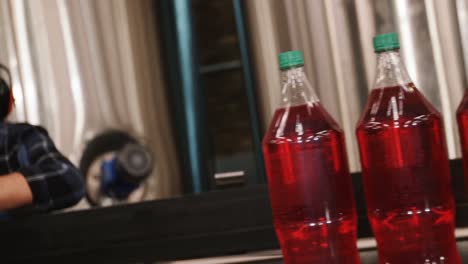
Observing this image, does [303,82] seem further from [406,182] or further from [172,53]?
[172,53]

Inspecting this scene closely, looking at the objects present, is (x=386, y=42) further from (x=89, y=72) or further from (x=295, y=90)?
(x=89, y=72)

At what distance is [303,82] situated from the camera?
1.16 meters

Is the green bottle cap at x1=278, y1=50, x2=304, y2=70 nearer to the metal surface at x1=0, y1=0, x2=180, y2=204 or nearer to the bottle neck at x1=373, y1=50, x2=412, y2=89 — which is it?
the bottle neck at x1=373, y1=50, x2=412, y2=89

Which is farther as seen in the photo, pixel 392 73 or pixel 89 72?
pixel 89 72

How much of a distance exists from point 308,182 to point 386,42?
21 centimetres

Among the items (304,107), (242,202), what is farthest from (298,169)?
(242,202)

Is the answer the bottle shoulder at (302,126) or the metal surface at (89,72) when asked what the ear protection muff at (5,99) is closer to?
the metal surface at (89,72)

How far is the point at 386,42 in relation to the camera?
39.8 inches

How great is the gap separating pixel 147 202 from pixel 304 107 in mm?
449

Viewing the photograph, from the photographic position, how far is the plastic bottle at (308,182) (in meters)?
1.07

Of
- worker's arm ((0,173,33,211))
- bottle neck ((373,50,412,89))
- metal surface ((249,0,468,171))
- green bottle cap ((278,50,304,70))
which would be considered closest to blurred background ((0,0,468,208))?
metal surface ((249,0,468,171))

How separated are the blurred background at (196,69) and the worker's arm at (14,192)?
0.18 meters

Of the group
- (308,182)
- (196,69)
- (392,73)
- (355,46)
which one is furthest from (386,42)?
(196,69)

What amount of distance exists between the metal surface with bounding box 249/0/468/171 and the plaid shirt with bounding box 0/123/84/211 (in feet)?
1.44
